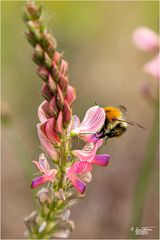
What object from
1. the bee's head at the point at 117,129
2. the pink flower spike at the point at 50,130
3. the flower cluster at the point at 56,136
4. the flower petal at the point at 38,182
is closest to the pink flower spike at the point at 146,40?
the bee's head at the point at 117,129

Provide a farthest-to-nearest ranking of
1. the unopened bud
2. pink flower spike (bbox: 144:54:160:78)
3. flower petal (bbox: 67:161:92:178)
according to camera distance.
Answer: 1. pink flower spike (bbox: 144:54:160:78)
2. flower petal (bbox: 67:161:92:178)
3. the unopened bud

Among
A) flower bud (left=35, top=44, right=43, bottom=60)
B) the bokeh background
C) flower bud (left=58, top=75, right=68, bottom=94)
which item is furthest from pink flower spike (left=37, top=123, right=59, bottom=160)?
the bokeh background

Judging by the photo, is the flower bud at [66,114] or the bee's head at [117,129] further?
the bee's head at [117,129]

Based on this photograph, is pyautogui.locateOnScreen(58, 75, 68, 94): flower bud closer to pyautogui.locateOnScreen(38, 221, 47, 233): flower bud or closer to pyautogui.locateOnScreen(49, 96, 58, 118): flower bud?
pyautogui.locateOnScreen(49, 96, 58, 118): flower bud

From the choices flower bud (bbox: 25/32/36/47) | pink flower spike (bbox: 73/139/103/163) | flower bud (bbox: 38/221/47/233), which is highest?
flower bud (bbox: 25/32/36/47)

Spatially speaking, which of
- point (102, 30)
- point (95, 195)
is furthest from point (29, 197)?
point (102, 30)

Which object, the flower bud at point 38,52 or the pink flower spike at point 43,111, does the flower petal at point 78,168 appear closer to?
the pink flower spike at point 43,111

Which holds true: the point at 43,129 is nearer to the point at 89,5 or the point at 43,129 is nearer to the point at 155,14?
the point at 89,5

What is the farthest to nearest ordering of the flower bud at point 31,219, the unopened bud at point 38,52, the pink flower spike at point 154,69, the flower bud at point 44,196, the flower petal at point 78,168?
the pink flower spike at point 154,69, the flower bud at point 31,219, the flower bud at point 44,196, the flower petal at point 78,168, the unopened bud at point 38,52

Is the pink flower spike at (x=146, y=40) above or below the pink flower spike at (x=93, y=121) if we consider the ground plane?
above

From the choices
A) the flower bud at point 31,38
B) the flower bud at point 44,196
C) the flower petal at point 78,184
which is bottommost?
the flower bud at point 44,196
